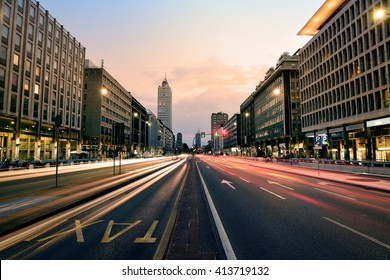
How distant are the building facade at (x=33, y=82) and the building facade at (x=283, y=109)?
5750cm

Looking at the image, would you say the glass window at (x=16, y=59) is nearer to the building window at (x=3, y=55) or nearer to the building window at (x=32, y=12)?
the building window at (x=3, y=55)

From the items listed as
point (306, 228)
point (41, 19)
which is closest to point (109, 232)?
point (306, 228)

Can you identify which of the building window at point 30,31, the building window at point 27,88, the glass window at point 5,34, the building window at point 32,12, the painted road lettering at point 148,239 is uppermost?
the building window at point 32,12

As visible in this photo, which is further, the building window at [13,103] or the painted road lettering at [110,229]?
the building window at [13,103]

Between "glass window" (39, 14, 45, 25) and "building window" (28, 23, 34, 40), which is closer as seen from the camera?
"building window" (28, 23, 34, 40)

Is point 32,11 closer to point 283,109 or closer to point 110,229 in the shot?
point 110,229

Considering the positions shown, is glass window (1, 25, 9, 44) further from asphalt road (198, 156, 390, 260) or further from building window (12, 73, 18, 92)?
asphalt road (198, 156, 390, 260)

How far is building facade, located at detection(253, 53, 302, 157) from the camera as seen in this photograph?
6394 cm

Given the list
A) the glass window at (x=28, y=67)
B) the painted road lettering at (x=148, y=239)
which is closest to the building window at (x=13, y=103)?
the glass window at (x=28, y=67)

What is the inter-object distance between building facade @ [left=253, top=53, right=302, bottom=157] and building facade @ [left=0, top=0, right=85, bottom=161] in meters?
57.5

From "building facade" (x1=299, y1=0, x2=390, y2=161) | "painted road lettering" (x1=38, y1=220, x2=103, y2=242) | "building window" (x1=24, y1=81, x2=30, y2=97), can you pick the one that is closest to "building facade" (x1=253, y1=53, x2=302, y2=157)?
"building facade" (x1=299, y1=0, x2=390, y2=161)

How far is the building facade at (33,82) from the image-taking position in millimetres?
36969

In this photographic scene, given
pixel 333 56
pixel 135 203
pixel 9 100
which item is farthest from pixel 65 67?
pixel 333 56

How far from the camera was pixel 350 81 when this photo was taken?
39.6m
